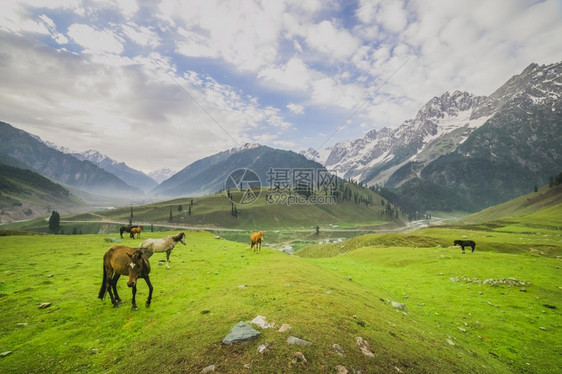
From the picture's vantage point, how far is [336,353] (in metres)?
7.55

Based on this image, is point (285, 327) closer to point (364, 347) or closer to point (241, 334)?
point (241, 334)

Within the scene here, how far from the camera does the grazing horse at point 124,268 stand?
37.7 ft

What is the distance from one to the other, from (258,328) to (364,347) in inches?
151

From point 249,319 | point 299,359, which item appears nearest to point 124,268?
point 249,319

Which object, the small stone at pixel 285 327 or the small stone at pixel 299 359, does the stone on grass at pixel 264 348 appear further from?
the small stone at pixel 285 327

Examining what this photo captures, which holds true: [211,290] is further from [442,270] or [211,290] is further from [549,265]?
[549,265]

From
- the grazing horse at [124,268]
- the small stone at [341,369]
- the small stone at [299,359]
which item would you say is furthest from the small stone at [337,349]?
the grazing horse at [124,268]

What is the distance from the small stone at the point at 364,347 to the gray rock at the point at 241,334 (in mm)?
3644

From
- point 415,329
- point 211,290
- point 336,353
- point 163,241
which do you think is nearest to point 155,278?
point 163,241

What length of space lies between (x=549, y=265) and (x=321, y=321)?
34.0 metres


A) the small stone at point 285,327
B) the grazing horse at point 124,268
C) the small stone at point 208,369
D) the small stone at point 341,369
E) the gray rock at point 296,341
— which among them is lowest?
the small stone at point 341,369

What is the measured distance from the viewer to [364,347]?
8.33 m

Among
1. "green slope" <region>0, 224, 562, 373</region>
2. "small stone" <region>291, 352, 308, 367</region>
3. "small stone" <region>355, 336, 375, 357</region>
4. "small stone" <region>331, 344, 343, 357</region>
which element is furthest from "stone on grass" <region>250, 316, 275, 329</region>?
"small stone" <region>355, 336, 375, 357</region>

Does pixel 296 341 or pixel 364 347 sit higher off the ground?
pixel 296 341
